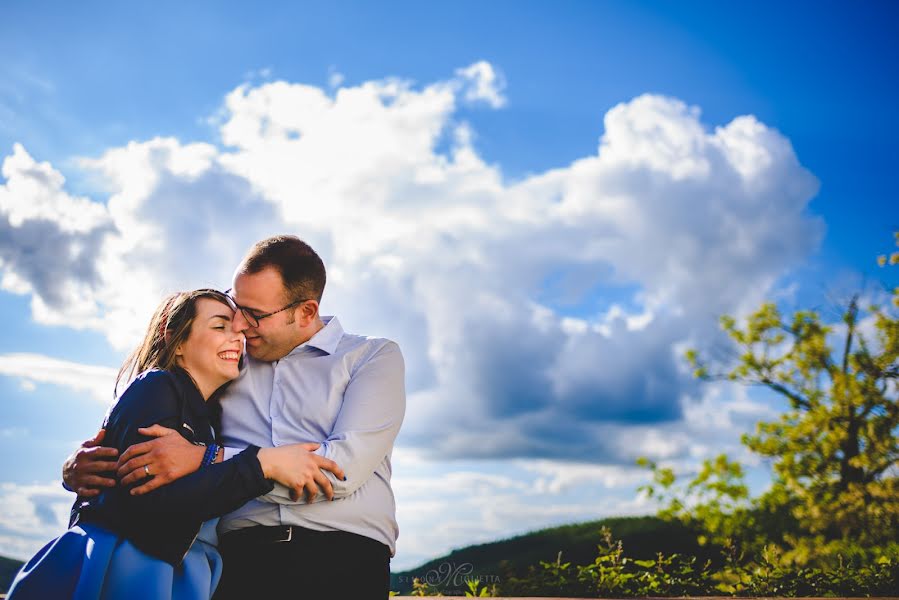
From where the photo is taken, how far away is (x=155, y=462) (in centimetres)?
272

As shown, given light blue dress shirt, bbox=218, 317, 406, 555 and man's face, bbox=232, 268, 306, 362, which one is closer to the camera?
light blue dress shirt, bbox=218, 317, 406, 555

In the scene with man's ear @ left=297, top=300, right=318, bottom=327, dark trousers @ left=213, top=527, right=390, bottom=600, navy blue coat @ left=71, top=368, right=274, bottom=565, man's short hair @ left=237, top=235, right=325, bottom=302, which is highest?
man's short hair @ left=237, top=235, right=325, bottom=302

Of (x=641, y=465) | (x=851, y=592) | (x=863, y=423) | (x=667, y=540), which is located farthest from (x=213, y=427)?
(x=863, y=423)

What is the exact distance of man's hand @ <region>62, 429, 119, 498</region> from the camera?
9.15 ft

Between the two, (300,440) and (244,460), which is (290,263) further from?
(244,460)

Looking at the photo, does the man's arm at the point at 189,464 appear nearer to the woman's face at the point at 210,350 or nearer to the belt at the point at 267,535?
the belt at the point at 267,535

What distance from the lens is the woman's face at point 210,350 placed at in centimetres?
334

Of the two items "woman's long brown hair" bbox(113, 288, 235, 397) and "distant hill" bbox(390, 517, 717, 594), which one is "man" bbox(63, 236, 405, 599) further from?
"distant hill" bbox(390, 517, 717, 594)

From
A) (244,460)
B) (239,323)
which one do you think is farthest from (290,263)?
(244,460)

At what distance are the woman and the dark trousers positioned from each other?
0.10 metres

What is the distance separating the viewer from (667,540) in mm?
10742

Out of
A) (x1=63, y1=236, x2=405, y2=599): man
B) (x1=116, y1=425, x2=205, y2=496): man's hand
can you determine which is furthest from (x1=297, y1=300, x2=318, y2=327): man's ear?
(x1=116, y1=425, x2=205, y2=496): man's hand

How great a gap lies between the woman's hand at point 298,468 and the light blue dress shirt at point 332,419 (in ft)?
0.18

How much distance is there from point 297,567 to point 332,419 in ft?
2.22
